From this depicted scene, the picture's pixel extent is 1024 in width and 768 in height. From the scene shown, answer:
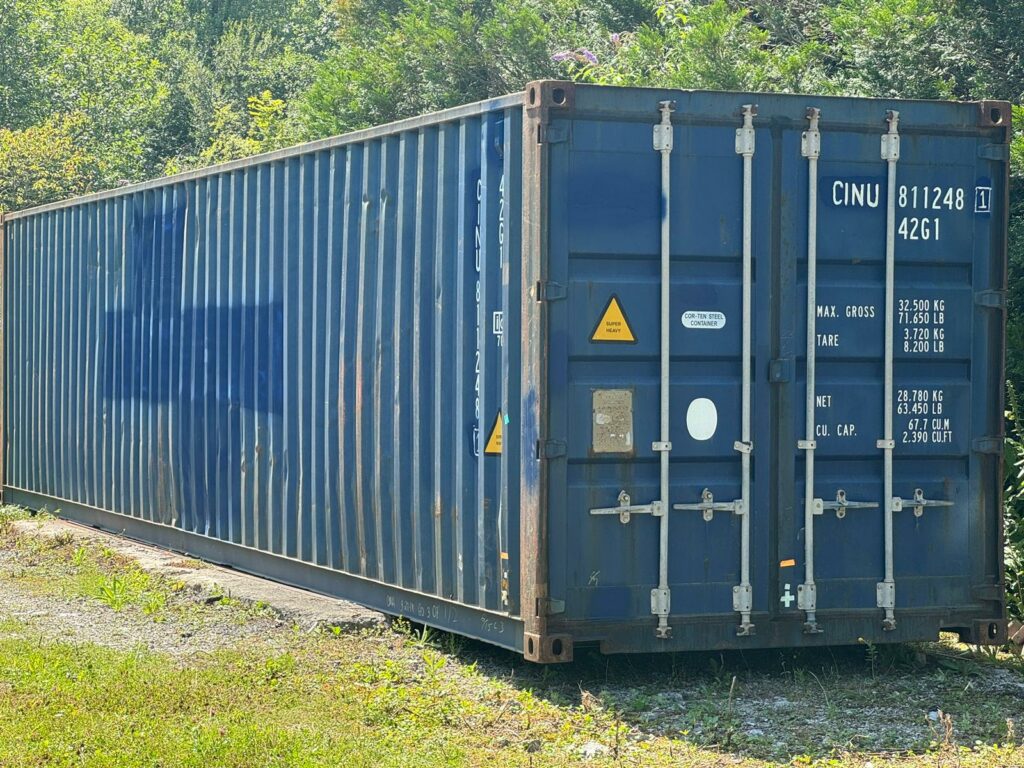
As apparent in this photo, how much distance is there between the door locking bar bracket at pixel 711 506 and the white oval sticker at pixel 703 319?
823 mm

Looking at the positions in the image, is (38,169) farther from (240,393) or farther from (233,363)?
(240,393)

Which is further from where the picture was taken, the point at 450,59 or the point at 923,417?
the point at 450,59

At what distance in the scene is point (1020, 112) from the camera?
36.2 ft

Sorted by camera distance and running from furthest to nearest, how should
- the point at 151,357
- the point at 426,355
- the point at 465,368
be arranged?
the point at 151,357, the point at 426,355, the point at 465,368

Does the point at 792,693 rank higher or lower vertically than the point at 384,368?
lower

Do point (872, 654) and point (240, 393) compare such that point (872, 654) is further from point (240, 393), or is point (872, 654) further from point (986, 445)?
point (240, 393)

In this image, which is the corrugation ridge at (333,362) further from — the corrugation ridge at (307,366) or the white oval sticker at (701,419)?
the white oval sticker at (701,419)

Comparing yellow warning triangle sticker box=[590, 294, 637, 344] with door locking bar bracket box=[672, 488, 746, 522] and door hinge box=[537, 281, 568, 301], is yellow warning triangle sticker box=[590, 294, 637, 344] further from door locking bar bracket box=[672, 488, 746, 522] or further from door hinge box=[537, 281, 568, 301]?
door locking bar bracket box=[672, 488, 746, 522]

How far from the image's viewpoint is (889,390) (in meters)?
7.77

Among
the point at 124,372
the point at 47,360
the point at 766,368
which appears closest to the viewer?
the point at 766,368

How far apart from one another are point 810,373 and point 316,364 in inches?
137

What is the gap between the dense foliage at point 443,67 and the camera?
12.8m

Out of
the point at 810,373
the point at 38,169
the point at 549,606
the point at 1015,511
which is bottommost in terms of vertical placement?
the point at 549,606

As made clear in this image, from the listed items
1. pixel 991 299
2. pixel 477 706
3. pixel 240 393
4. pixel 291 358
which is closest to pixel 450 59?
pixel 240 393
